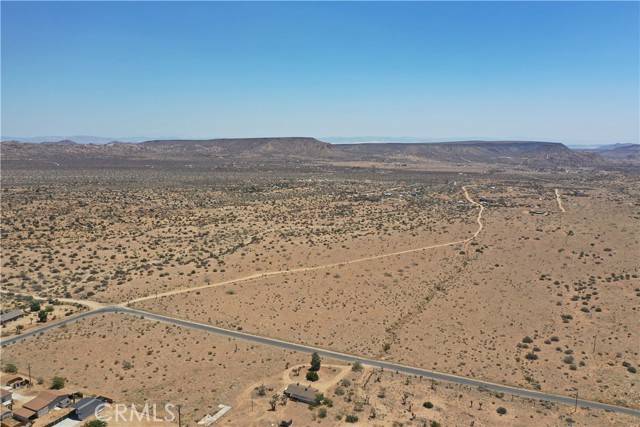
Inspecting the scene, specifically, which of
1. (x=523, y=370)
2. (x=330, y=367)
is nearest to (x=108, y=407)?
(x=330, y=367)

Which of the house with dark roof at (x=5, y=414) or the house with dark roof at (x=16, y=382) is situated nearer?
the house with dark roof at (x=5, y=414)

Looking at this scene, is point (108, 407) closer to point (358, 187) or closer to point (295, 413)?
point (295, 413)

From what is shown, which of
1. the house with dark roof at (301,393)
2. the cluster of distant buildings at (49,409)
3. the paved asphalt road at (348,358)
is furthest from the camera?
the paved asphalt road at (348,358)

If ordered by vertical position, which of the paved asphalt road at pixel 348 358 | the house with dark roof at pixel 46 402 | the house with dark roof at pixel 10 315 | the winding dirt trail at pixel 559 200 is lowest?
the paved asphalt road at pixel 348 358

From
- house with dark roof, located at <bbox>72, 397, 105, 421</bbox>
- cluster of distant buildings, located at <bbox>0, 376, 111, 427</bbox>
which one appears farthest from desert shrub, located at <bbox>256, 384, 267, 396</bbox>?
house with dark roof, located at <bbox>72, 397, 105, 421</bbox>

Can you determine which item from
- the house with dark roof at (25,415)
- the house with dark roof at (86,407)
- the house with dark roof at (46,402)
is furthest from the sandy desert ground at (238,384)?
the house with dark roof at (25,415)

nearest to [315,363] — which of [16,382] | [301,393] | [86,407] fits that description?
[301,393]
